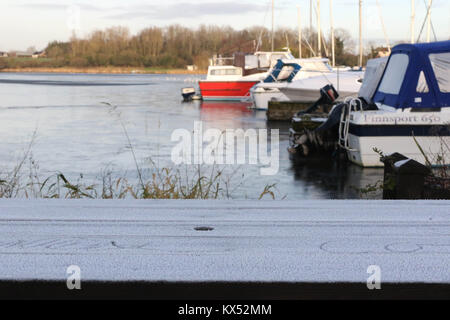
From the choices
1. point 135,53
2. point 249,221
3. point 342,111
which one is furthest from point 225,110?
point 135,53

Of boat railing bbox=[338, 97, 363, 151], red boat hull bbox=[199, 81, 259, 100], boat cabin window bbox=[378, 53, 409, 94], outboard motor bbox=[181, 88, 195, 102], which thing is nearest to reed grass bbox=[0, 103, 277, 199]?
boat railing bbox=[338, 97, 363, 151]

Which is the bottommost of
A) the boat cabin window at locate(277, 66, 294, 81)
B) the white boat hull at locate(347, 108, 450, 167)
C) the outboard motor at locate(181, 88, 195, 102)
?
the outboard motor at locate(181, 88, 195, 102)

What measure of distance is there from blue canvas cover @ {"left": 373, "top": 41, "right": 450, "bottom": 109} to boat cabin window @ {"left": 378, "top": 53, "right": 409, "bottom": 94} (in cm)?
16

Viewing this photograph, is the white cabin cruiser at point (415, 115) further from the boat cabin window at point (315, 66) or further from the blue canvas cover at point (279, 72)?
the boat cabin window at point (315, 66)

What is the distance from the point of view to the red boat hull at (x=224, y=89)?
42.5 metres

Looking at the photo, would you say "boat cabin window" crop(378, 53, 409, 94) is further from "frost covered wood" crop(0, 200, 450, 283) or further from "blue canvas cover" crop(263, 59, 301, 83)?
"blue canvas cover" crop(263, 59, 301, 83)

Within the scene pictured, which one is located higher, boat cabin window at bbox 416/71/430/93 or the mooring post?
boat cabin window at bbox 416/71/430/93

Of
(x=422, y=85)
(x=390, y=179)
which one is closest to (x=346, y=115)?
(x=422, y=85)

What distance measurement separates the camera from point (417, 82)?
1202 centimetres

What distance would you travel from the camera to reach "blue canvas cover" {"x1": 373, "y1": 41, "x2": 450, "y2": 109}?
39.2 ft

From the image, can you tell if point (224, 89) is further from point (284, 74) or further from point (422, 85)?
point (422, 85)

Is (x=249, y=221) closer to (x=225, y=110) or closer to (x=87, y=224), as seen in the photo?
(x=87, y=224)

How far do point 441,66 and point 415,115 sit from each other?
1.14 m

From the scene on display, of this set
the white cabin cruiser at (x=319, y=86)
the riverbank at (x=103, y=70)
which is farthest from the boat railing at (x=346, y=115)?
the riverbank at (x=103, y=70)
